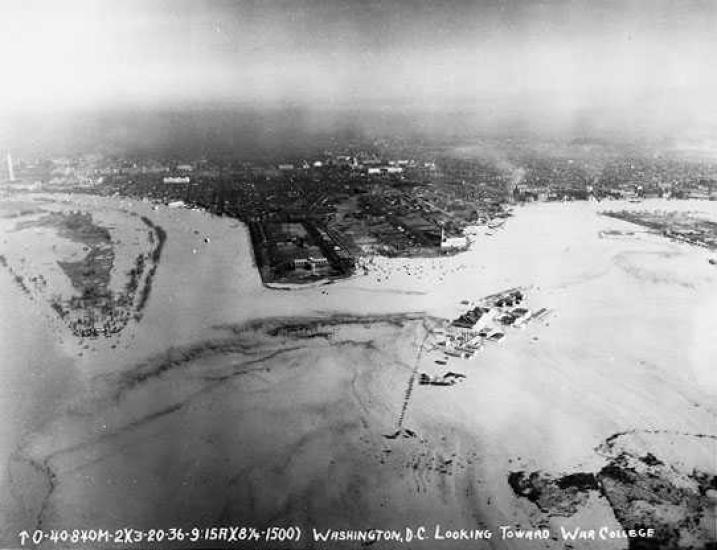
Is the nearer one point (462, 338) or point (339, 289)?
point (462, 338)

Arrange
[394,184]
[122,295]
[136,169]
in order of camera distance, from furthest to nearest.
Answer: [136,169] → [394,184] → [122,295]

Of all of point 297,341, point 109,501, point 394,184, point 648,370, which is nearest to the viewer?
point 109,501

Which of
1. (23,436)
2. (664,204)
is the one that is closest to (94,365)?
(23,436)

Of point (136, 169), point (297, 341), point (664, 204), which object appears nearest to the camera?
point (297, 341)

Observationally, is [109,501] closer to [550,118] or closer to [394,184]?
[394,184]

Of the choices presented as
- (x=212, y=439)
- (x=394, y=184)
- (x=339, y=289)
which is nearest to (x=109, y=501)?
(x=212, y=439)

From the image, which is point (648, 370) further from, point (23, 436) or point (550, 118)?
point (550, 118)
